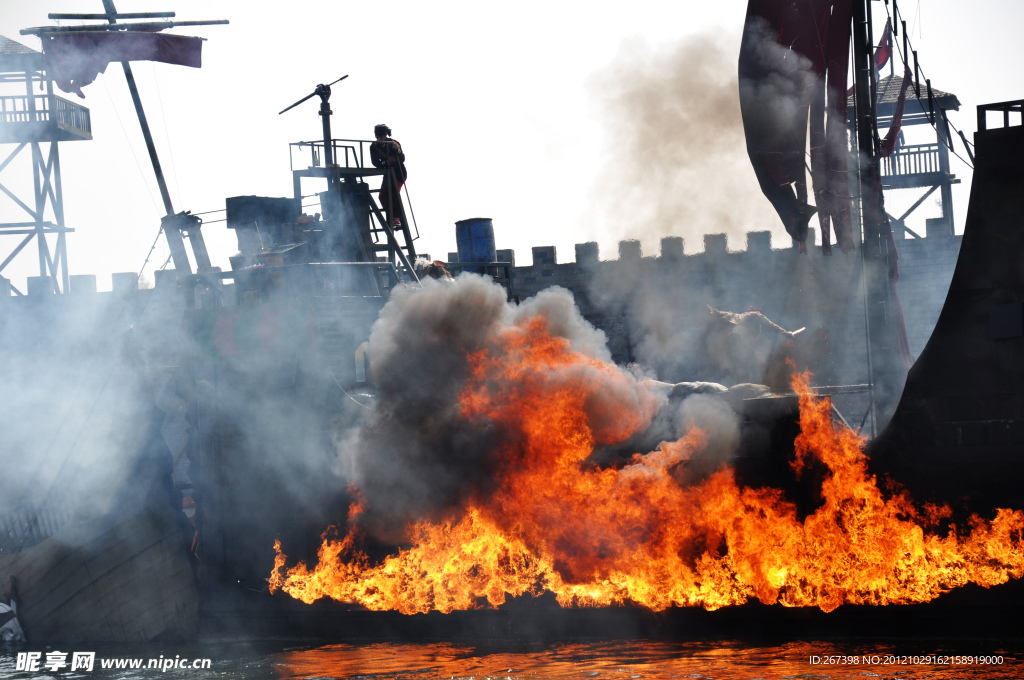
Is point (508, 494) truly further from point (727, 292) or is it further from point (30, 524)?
point (727, 292)

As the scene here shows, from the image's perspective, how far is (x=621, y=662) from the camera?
38.6 ft

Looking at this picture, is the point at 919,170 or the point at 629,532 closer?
the point at 629,532

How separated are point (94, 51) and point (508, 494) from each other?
17901mm

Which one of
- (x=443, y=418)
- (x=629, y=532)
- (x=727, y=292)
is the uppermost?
(x=727, y=292)

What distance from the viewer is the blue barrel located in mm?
25906

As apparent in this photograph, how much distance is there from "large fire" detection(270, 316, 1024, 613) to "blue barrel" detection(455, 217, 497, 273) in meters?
11.1

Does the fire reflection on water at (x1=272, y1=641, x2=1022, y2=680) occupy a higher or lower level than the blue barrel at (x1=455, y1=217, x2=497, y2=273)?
lower

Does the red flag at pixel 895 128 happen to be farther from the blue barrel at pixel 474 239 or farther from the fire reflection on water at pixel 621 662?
the blue barrel at pixel 474 239

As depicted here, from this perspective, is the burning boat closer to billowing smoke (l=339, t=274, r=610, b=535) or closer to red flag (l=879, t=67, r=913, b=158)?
billowing smoke (l=339, t=274, r=610, b=535)

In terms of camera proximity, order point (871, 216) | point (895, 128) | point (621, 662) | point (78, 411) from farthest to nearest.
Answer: point (78, 411)
point (895, 128)
point (871, 216)
point (621, 662)

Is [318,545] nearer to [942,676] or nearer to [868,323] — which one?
[942,676]

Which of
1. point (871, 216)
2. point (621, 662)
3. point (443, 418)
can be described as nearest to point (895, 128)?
point (871, 216)

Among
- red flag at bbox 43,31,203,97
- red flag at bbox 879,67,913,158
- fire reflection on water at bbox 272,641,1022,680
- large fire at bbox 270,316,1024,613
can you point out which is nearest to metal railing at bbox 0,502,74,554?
large fire at bbox 270,316,1024,613

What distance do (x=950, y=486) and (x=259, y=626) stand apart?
11.4 metres
